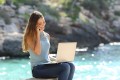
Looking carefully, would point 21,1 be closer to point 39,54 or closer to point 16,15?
point 16,15

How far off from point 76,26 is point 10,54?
36.2 ft

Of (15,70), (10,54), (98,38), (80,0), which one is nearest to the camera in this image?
(15,70)

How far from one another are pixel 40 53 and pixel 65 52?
50 cm

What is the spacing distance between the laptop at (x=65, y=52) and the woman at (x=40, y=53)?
126mm

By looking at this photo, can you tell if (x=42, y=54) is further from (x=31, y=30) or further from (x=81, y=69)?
(x=81, y=69)

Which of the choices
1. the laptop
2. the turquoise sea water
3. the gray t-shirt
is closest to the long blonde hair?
the gray t-shirt

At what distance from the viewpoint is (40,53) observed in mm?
7176

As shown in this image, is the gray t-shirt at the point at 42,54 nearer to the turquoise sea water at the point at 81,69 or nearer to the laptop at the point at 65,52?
the laptop at the point at 65,52

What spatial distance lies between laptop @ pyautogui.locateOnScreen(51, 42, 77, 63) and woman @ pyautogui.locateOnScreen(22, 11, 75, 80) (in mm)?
126

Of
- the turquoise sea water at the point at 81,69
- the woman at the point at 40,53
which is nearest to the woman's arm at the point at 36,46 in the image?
the woman at the point at 40,53

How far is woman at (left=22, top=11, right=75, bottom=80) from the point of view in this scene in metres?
7.14

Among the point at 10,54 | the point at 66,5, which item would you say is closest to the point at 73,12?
the point at 66,5

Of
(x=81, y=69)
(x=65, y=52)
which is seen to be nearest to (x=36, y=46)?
(x=65, y=52)

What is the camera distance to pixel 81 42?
110 feet
